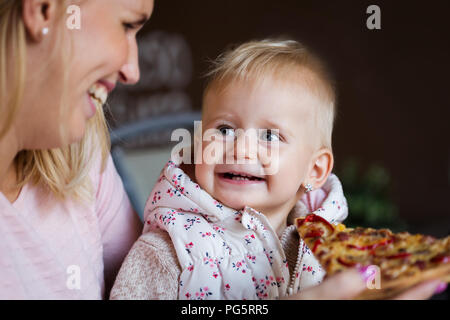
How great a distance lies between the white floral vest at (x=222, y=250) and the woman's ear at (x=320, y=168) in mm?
63

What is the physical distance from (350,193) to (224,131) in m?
2.24

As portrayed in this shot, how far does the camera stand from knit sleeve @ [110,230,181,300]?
30.0 inches

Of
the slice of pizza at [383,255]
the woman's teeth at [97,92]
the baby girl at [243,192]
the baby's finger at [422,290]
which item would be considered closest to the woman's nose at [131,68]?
the woman's teeth at [97,92]

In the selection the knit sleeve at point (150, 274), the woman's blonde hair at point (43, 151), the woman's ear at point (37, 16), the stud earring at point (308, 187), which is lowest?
the knit sleeve at point (150, 274)

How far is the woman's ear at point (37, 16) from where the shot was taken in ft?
2.02

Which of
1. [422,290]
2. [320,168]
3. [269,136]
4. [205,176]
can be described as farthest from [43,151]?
[422,290]

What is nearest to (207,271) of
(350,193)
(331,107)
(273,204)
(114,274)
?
(273,204)

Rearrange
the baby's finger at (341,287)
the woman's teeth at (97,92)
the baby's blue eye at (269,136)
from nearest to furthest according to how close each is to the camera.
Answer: the baby's finger at (341,287) → the woman's teeth at (97,92) → the baby's blue eye at (269,136)

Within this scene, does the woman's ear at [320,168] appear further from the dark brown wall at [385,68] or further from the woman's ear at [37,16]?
the dark brown wall at [385,68]

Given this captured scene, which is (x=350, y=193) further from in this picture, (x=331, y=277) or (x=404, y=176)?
(x=331, y=277)

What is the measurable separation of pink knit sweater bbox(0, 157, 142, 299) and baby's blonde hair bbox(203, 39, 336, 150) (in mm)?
286

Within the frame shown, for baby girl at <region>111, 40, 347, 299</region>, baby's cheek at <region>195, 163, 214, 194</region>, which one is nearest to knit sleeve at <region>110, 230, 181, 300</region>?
baby girl at <region>111, 40, 347, 299</region>

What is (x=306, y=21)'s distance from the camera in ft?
10.4

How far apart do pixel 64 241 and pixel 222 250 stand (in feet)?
0.86
